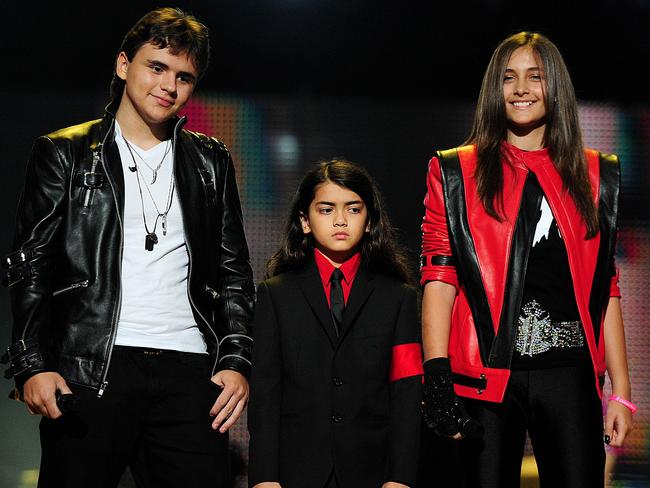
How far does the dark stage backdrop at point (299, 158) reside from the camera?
3.90m

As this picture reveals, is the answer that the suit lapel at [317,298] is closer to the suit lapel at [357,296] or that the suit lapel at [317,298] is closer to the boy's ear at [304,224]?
the suit lapel at [357,296]

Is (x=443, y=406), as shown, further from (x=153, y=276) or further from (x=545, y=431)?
(x=153, y=276)

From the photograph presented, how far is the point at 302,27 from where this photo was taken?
12.8 feet

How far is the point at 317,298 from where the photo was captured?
8.59ft

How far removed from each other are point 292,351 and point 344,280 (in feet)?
0.85

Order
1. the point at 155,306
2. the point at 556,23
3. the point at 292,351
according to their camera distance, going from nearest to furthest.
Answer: the point at 155,306 → the point at 292,351 → the point at 556,23

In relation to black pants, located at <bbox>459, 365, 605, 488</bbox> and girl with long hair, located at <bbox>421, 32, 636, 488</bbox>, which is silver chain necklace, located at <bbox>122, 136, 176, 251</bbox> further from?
black pants, located at <bbox>459, 365, 605, 488</bbox>

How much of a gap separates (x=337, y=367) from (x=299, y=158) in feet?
5.01

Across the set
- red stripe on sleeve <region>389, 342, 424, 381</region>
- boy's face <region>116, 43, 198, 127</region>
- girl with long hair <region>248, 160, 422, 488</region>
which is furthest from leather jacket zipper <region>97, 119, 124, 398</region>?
red stripe on sleeve <region>389, 342, 424, 381</region>

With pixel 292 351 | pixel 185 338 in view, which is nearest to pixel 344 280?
pixel 292 351

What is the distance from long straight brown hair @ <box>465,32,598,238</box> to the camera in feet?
8.30

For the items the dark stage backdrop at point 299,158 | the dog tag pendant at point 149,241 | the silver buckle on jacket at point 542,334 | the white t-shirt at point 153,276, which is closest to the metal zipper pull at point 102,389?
the white t-shirt at point 153,276

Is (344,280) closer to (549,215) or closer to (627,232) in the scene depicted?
(549,215)

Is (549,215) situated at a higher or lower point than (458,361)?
higher
